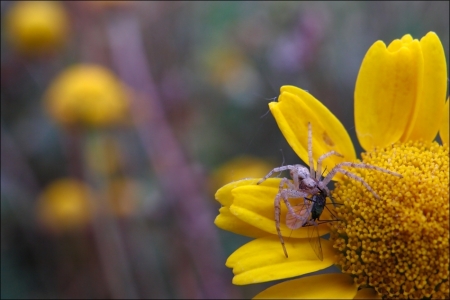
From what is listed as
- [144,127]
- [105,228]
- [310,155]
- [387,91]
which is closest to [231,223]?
[310,155]

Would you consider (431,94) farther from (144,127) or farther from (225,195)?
(144,127)

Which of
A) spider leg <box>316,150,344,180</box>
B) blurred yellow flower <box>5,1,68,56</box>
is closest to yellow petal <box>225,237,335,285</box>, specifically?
spider leg <box>316,150,344,180</box>

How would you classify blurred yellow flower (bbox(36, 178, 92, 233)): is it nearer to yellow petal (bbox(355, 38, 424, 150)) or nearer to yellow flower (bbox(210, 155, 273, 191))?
yellow flower (bbox(210, 155, 273, 191))

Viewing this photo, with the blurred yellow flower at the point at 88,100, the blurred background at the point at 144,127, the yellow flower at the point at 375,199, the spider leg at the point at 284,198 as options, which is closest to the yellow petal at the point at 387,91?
the yellow flower at the point at 375,199

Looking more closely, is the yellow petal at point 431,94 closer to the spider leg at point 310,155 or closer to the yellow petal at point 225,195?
the spider leg at point 310,155

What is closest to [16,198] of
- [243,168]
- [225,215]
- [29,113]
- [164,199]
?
[29,113]

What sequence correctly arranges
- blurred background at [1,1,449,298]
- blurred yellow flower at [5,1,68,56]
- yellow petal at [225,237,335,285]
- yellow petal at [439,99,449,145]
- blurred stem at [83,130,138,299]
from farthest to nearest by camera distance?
blurred yellow flower at [5,1,68,56]
blurred background at [1,1,449,298]
blurred stem at [83,130,138,299]
yellow petal at [439,99,449,145]
yellow petal at [225,237,335,285]

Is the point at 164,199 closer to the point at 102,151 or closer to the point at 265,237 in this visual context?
the point at 102,151
